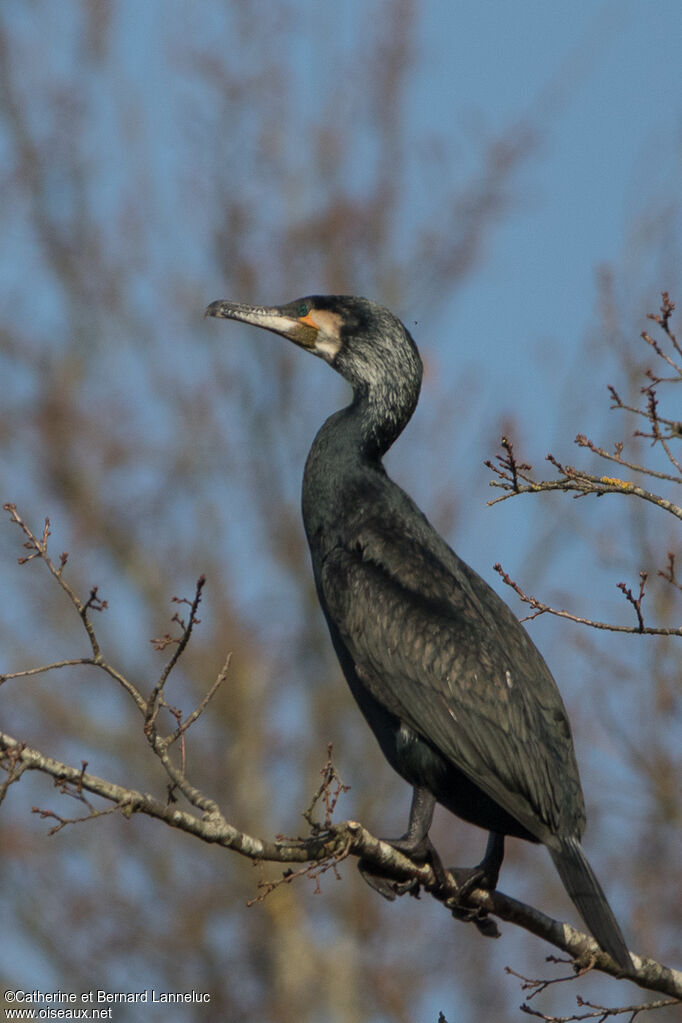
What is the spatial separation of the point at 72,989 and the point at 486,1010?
4.00 metres

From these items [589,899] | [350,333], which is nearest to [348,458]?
[350,333]

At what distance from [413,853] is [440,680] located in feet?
1.88

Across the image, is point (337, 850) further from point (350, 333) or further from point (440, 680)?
point (350, 333)

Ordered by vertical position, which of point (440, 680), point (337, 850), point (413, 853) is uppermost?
point (440, 680)

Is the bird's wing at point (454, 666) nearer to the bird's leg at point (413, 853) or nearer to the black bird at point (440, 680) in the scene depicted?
the black bird at point (440, 680)

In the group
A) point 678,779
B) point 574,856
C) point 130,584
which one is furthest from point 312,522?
point 130,584

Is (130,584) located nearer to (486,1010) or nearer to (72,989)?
(72,989)

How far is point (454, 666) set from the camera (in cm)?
468

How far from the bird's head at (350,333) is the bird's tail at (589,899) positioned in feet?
6.78

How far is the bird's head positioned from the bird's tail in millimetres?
2066

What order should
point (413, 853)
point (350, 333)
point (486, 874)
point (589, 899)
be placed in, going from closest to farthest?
point (589, 899) → point (413, 853) → point (486, 874) → point (350, 333)

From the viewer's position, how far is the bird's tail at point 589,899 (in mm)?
4012

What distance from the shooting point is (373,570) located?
489cm

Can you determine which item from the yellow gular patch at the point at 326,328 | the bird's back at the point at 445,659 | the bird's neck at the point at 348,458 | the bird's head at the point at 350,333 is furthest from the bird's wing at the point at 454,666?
the yellow gular patch at the point at 326,328
